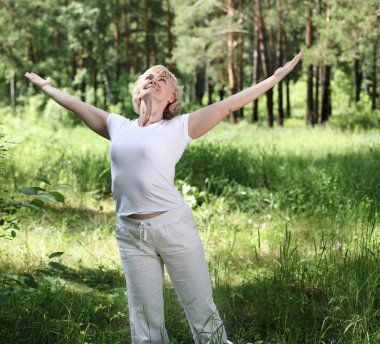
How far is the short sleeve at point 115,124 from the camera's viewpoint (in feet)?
9.83

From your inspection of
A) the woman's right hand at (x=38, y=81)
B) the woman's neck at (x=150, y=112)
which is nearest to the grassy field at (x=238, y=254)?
the woman's right hand at (x=38, y=81)

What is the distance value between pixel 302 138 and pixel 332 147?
3212 millimetres

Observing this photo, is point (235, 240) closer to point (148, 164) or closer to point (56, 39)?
point (148, 164)

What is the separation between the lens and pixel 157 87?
2996 millimetres

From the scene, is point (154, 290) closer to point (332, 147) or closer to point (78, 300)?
point (78, 300)

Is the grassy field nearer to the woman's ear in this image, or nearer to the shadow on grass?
the shadow on grass

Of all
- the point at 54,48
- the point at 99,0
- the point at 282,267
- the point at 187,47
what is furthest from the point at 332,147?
the point at 54,48

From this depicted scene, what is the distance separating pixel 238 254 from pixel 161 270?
259 cm

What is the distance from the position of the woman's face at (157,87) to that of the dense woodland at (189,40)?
39.4 feet

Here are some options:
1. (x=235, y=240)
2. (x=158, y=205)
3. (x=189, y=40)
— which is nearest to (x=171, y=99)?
(x=158, y=205)

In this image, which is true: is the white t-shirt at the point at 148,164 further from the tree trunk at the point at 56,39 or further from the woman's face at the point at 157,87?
the tree trunk at the point at 56,39

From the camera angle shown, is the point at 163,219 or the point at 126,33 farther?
the point at 126,33

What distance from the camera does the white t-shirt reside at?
2.82 meters

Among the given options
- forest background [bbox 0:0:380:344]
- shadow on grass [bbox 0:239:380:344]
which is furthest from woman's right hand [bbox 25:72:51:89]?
shadow on grass [bbox 0:239:380:344]
